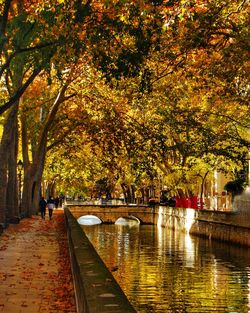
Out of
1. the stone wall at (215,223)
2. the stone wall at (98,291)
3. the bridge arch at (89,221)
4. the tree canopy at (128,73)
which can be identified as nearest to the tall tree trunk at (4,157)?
the tree canopy at (128,73)

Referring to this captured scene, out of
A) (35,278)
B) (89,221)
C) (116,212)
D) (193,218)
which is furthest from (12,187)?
(89,221)

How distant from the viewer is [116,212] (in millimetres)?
82500

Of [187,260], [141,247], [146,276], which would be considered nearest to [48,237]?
[146,276]

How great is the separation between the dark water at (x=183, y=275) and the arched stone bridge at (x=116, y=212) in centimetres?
3458

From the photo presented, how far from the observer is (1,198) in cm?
2862

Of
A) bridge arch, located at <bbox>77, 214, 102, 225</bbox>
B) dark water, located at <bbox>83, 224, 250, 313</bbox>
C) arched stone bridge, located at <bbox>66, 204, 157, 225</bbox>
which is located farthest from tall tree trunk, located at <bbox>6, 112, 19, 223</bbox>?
bridge arch, located at <bbox>77, 214, 102, 225</bbox>

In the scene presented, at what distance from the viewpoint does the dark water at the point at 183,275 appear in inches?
747

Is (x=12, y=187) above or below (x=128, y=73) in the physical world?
below

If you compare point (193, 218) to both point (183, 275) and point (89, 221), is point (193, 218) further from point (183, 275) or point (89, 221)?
point (89, 221)

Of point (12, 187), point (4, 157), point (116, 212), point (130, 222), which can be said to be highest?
point (4, 157)

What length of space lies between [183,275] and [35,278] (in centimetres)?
1284

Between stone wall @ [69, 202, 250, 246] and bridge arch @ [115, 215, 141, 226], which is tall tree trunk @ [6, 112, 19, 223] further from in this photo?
bridge arch @ [115, 215, 141, 226]

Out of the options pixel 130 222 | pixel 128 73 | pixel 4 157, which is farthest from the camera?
pixel 130 222

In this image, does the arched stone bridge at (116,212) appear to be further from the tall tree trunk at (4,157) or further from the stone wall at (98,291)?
the stone wall at (98,291)
